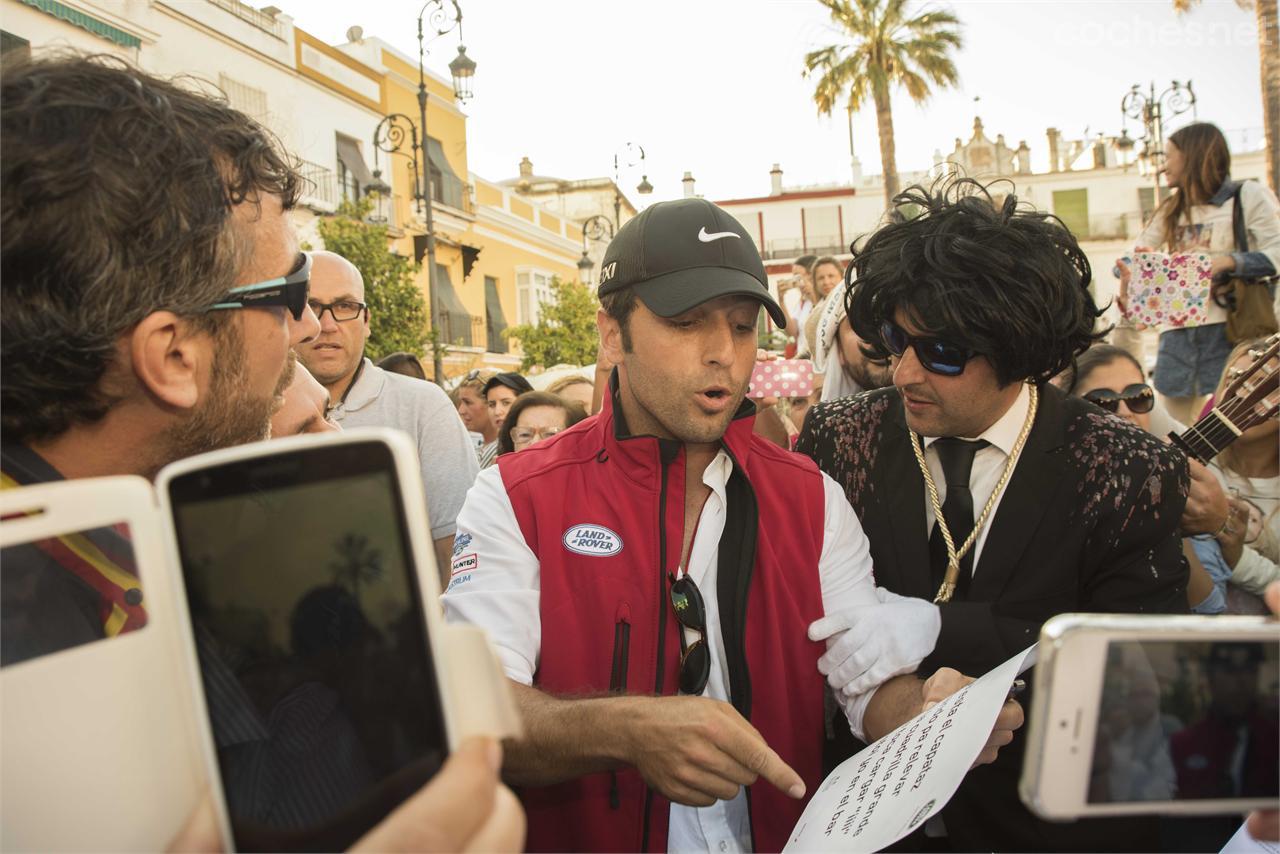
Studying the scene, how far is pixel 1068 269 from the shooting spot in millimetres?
2820

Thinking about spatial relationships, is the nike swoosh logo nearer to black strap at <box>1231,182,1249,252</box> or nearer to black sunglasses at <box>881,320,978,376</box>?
black sunglasses at <box>881,320,978,376</box>

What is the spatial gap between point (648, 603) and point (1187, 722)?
1377 mm

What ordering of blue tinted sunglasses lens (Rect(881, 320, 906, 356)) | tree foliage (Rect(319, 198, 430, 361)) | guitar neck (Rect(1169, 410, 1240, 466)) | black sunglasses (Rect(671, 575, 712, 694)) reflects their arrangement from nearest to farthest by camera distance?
1. black sunglasses (Rect(671, 575, 712, 694))
2. blue tinted sunglasses lens (Rect(881, 320, 906, 356))
3. guitar neck (Rect(1169, 410, 1240, 466))
4. tree foliage (Rect(319, 198, 430, 361))

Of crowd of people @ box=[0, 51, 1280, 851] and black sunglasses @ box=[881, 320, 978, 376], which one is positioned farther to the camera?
black sunglasses @ box=[881, 320, 978, 376]

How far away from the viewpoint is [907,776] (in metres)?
1.60

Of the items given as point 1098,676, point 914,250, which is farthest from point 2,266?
point 914,250

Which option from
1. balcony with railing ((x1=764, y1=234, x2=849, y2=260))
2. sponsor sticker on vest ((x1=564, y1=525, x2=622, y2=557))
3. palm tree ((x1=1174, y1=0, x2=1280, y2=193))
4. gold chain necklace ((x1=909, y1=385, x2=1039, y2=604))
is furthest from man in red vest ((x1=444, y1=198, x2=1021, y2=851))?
balcony with railing ((x1=764, y1=234, x2=849, y2=260))

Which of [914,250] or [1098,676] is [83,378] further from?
[914,250]

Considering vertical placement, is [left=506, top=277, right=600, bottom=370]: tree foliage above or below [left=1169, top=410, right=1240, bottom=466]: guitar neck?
above

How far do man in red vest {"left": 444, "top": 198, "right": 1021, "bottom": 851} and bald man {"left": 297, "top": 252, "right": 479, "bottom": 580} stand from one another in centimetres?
176

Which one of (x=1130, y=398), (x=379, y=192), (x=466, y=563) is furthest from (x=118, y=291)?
(x=379, y=192)

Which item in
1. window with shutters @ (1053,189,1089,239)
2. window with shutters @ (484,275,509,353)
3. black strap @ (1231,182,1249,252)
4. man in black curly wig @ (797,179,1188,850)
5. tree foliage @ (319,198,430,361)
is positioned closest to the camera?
man in black curly wig @ (797,179,1188,850)

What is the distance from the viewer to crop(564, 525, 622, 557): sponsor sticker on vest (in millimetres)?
2260

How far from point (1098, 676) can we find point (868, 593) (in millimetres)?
1525
